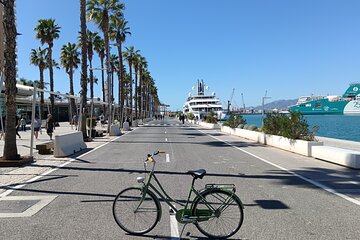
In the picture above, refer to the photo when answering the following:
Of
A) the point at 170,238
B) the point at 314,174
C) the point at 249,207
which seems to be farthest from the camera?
the point at 314,174

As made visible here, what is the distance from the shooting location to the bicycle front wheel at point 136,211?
19.1 ft

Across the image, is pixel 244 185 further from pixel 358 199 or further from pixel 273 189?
pixel 358 199

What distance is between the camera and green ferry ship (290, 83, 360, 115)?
120 meters

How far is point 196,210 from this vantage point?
5.68 m

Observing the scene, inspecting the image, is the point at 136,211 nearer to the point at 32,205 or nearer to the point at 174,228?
the point at 174,228

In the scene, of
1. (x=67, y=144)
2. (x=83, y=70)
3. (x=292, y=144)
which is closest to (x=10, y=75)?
(x=67, y=144)

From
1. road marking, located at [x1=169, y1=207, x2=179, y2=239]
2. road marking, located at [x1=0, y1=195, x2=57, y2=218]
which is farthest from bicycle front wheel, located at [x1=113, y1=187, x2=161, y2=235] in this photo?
road marking, located at [x1=0, y1=195, x2=57, y2=218]

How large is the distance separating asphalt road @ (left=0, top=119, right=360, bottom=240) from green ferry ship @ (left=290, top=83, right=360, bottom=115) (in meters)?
112

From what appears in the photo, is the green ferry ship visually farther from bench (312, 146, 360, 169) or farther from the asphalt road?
the asphalt road

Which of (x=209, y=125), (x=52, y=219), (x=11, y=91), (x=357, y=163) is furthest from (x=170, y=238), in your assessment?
(x=209, y=125)

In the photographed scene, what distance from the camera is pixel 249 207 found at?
732 centimetres

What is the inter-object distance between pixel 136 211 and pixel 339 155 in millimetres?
9926

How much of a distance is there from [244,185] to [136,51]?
7118 centimetres

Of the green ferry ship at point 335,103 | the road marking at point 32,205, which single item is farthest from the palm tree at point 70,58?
the green ferry ship at point 335,103
